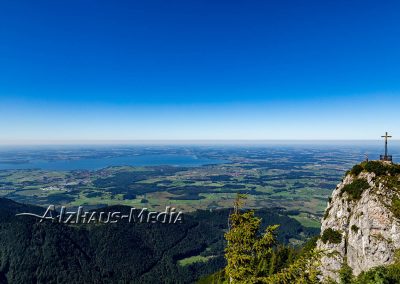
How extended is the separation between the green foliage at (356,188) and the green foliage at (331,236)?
6.20 m

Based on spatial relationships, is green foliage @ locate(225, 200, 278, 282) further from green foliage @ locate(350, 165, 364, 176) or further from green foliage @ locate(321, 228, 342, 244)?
green foliage @ locate(350, 165, 364, 176)

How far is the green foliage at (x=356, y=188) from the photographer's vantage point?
159 feet

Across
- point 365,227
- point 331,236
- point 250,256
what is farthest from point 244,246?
point 331,236

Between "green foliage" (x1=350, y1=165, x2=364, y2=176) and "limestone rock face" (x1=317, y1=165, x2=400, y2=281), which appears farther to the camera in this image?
"green foliage" (x1=350, y1=165, x2=364, y2=176)

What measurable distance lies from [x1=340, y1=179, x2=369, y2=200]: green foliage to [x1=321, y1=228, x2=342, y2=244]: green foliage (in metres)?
6.20

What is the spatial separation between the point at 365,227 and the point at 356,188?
696 cm

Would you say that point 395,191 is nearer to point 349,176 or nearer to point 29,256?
point 349,176

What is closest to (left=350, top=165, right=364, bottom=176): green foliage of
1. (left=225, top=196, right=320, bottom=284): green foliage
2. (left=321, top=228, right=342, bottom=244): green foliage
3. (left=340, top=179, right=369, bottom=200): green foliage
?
(left=340, top=179, right=369, bottom=200): green foliage

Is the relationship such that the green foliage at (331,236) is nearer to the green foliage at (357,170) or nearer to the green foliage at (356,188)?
the green foliage at (356,188)

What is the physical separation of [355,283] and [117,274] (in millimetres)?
169048

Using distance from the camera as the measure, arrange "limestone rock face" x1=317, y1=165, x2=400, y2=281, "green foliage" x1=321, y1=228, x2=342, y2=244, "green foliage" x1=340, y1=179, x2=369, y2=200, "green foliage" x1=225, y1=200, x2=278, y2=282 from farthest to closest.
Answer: "green foliage" x1=321, y1=228, x2=342, y2=244
"green foliage" x1=340, y1=179, x2=369, y2=200
"limestone rock face" x1=317, y1=165, x2=400, y2=281
"green foliage" x1=225, y1=200, x2=278, y2=282

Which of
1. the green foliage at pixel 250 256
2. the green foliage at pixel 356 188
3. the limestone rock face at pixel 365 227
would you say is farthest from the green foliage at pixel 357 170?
the green foliage at pixel 250 256

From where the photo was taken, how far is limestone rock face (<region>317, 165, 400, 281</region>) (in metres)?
42.0

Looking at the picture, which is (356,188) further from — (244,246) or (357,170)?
(244,246)
